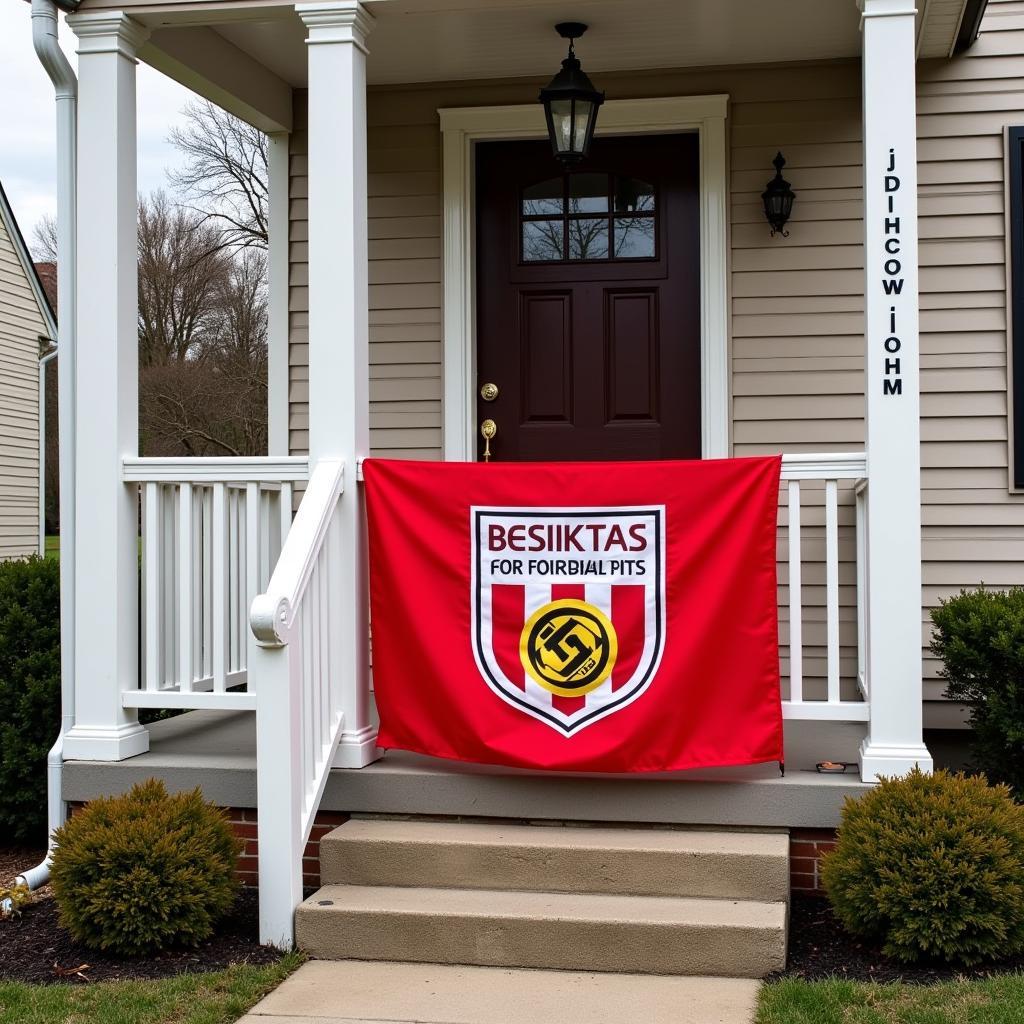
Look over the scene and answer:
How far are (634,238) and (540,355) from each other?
2.30ft

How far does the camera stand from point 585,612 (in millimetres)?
4238

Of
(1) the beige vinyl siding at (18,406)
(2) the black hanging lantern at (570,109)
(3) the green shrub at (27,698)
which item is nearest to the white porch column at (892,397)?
(2) the black hanging lantern at (570,109)

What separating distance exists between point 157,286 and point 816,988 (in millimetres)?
17144

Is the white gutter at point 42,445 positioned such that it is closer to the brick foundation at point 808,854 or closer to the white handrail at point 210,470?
the white handrail at point 210,470

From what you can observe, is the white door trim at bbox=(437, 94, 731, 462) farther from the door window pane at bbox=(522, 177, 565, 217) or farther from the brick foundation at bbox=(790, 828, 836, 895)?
the brick foundation at bbox=(790, 828, 836, 895)

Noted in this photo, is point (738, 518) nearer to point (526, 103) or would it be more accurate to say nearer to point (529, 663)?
point (529, 663)

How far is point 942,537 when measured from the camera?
5.54m

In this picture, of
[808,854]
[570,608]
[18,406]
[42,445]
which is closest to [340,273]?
[570,608]

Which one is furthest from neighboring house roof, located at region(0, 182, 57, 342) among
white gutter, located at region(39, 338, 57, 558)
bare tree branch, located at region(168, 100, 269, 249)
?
bare tree branch, located at region(168, 100, 269, 249)

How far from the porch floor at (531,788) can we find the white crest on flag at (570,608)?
0.87 feet

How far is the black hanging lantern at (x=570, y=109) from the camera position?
505cm

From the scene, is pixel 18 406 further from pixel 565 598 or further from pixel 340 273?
pixel 565 598

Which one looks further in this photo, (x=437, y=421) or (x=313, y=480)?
(x=437, y=421)

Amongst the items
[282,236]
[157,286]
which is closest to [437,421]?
[282,236]
